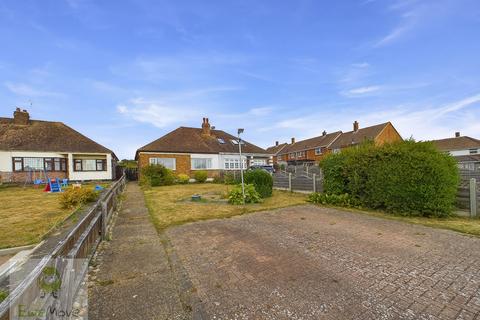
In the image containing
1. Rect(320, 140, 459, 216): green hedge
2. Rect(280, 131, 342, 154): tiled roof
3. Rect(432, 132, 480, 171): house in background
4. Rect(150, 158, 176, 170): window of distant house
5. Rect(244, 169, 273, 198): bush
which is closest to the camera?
Rect(320, 140, 459, 216): green hedge

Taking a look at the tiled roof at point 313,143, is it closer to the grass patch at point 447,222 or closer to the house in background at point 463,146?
the house in background at point 463,146

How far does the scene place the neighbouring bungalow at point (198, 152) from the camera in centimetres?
2370

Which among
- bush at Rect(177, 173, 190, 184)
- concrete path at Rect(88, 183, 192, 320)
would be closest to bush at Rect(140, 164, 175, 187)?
bush at Rect(177, 173, 190, 184)

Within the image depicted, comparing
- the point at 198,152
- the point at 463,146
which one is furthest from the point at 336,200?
the point at 463,146

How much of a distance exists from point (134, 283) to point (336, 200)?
9048 mm

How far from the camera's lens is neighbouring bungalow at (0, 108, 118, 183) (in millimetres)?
21656

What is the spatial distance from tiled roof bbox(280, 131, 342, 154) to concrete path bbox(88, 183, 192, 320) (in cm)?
4786

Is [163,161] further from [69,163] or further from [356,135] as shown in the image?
[356,135]

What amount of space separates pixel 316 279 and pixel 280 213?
17.0ft

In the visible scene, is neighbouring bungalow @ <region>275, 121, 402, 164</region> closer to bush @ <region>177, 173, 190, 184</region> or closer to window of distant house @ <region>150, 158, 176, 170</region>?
bush @ <region>177, 173, 190, 184</region>

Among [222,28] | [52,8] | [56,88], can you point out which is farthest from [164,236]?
[56,88]

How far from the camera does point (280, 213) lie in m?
8.79

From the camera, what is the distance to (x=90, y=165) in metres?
25.2

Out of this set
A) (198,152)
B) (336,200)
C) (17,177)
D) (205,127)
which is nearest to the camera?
(336,200)
